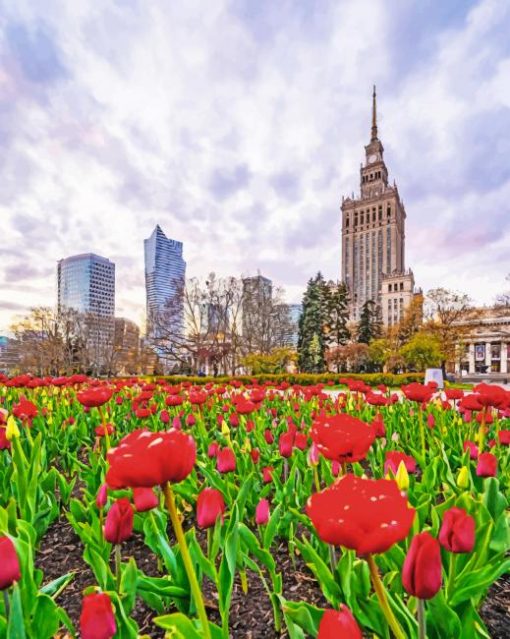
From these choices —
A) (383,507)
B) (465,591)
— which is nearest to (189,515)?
(465,591)

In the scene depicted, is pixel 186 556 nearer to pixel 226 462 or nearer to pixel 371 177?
pixel 226 462

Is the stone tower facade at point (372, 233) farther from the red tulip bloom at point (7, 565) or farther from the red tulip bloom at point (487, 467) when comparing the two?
the red tulip bloom at point (7, 565)

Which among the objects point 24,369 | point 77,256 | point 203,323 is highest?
point 77,256

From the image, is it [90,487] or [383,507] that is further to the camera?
[90,487]

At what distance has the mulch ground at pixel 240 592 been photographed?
1512 millimetres

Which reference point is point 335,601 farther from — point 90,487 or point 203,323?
point 203,323

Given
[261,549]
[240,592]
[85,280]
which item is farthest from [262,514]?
[85,280]

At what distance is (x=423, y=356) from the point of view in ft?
84.5

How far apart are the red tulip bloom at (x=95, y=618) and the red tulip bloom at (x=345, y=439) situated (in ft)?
2.73

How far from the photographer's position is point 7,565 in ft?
3.39

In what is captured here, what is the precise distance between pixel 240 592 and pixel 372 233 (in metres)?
116

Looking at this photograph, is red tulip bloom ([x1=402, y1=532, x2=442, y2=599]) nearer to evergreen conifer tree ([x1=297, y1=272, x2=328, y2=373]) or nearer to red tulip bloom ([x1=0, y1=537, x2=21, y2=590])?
red tulip bloom ([x1=0, y1=537, x2=21, y2=590])

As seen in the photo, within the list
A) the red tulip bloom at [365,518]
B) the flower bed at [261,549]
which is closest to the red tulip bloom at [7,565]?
the flower bed at [261,549]

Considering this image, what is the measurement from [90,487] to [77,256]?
61.9 m
